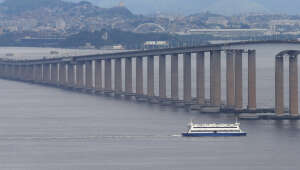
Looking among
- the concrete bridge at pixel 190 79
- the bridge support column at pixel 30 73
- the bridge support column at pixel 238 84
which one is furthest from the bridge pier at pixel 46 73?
the bridge support column at pixel 238 84

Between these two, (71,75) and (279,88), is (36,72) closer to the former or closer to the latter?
(71,75)

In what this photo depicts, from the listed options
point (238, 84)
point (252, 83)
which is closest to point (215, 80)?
point (238, 84)

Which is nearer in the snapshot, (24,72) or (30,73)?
(30,73)

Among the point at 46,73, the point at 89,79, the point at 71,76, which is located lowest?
the point at 46,73

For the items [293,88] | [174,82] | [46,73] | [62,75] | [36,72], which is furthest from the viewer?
[36,72]

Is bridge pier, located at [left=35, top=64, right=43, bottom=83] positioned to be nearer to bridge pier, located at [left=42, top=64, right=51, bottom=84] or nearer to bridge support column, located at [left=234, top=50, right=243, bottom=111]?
bridge pier, located at [left=42, top=64, right=51, bottom=84]

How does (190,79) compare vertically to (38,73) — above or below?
above

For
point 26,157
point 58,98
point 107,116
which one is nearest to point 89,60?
point 58,98

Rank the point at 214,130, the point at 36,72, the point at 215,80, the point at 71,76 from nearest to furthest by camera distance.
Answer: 1. the point at 214,130
2. the point at 215,80
3. the point at 71,76
4. the point at 36,72
